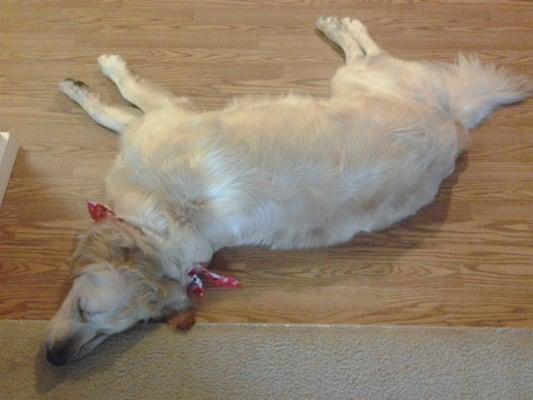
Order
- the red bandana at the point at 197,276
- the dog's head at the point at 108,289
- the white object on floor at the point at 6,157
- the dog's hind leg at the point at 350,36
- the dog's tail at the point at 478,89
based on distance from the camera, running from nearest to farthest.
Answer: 1. the dog's head at the point at 108,289
2. the red bandana at the point at 197,276
3. the white object on floor at the point at 6,157
4. the dog's tail at the point at 478,89
5. the dog's hind leg at the point at 350,36

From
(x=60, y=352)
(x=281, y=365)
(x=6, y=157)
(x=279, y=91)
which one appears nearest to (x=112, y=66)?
(x=6, y=157)

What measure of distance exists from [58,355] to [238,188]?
820 millimetres

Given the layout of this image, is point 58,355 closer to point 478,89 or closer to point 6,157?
point 6,157

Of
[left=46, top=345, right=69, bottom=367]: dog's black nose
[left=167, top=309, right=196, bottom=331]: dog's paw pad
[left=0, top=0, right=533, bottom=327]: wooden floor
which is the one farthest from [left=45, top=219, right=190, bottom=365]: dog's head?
[left=0, top=0, right=533, bottom=327]: wooden floor

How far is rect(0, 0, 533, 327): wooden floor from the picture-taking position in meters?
2.18

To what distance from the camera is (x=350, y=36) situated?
2703 mm

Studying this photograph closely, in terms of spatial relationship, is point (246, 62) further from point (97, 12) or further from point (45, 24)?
point (45, 24)

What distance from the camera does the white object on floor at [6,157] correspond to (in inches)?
91.2

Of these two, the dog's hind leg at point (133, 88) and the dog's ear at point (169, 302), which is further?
the dog's hind leg at point (133, 88)

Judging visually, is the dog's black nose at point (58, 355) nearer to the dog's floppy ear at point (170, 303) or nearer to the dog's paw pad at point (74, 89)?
the dog's floppy ear at point (170, 303)

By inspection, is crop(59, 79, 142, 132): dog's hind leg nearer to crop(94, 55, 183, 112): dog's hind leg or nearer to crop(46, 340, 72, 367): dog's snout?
crop(94, 55, 183, 112): dog's hind leg

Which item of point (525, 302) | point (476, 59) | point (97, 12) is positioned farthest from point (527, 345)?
point (97, 12)

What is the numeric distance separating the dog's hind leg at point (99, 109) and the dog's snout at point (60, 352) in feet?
3.08

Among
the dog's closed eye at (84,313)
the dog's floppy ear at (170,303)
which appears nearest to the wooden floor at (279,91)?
the dog's floppy ear at (170,303)
